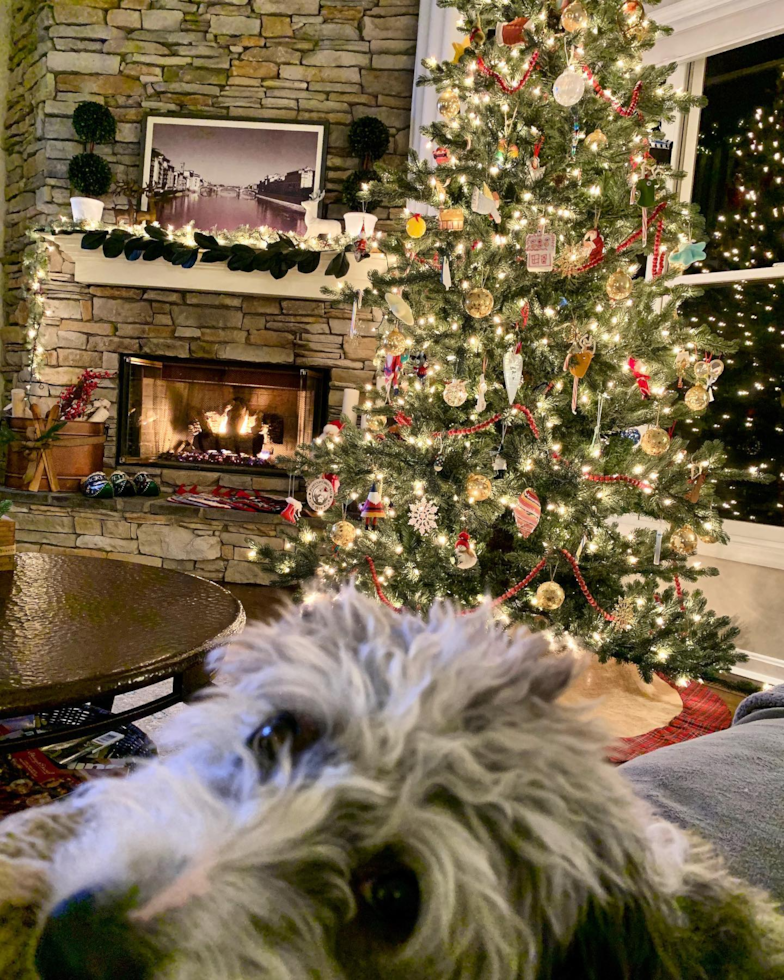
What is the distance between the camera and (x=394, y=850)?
30 cm

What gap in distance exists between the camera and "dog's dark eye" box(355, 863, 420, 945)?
0.94 feet

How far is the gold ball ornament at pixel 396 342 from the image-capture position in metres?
2.28

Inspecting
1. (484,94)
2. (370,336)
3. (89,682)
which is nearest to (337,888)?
(89,682)

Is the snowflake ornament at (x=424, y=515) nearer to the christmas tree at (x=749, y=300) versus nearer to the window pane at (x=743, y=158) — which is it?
the christmas tree at (x=749, y=300)

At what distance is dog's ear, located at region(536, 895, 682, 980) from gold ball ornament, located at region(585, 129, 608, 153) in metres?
2.11

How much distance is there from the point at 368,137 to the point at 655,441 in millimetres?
2927

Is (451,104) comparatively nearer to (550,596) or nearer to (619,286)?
(619,286)

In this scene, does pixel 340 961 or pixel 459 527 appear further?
pixel 459 527

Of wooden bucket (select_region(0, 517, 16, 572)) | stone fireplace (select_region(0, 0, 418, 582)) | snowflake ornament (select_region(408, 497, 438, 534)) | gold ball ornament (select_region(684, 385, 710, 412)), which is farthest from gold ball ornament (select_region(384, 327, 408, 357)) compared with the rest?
stone fireplace (select_region(0, 0, 418, 582))

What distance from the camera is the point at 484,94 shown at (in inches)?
84.4

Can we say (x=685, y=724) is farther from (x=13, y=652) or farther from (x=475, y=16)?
(x=475, y=16)

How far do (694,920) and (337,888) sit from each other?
163 mm

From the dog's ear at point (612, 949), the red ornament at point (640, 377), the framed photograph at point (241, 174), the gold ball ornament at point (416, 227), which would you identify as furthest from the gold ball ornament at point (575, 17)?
the framed photograph at point (241, 174)

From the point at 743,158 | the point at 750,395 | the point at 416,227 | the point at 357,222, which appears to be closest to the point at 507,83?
the point at 416,227
